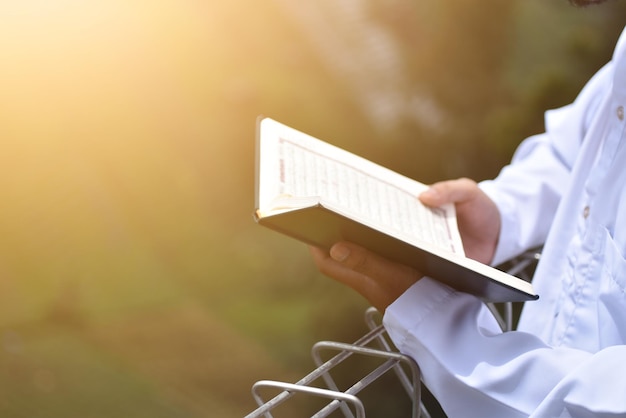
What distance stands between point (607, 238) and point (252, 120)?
0.79m

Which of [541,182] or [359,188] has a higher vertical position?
[359,188]

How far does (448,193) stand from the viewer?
921 mm

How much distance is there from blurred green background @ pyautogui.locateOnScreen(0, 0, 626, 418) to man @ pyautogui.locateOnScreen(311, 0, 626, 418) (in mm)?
524

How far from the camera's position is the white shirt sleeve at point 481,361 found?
0.64m

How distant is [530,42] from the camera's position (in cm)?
163

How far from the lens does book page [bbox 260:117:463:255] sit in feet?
2.49

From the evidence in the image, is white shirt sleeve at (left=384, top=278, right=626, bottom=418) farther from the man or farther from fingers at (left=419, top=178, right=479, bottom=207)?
fingers at (left=419, top=178, right=479, bottom=207)

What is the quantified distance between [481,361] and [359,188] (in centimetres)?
→ 25

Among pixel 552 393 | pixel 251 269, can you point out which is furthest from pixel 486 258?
pixel 251 269

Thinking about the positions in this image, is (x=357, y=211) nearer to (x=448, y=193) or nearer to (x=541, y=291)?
(x=448, y=193)

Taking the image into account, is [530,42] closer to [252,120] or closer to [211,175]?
[252,120]

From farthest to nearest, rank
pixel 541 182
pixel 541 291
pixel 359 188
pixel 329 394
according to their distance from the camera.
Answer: pixel 541 182
pixel 541 291
pixel 359 188
pixel 329 394

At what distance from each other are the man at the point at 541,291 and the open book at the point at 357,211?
3 centimetres

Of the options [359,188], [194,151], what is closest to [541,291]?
[359,188]
